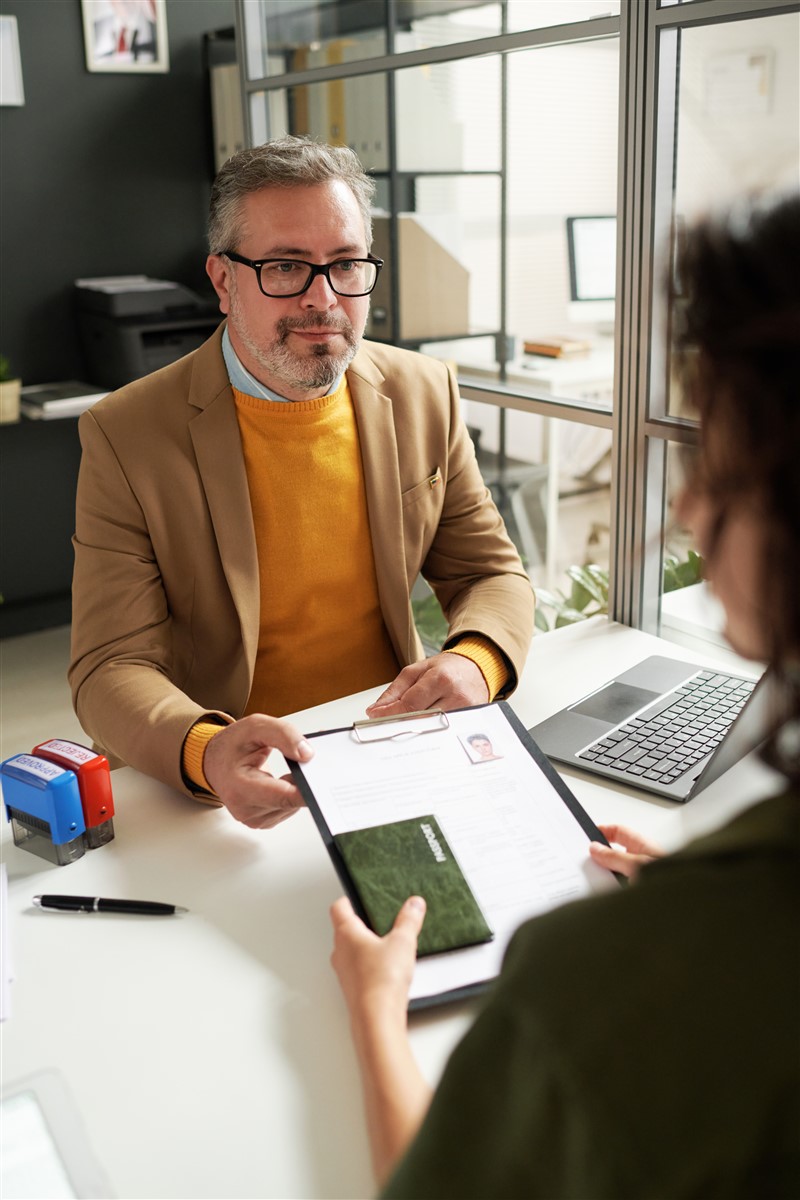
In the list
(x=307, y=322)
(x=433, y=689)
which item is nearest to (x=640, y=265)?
(x=307, y=322)

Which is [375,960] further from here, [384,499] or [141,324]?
[141,324]

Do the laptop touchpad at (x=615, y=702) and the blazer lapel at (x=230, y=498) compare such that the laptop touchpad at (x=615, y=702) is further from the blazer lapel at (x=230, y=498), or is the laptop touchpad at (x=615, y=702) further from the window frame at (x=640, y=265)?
the blazer lapel at (x=230, y=498)

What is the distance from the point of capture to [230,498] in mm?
1562

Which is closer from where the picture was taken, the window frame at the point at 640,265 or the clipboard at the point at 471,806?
the clipboard at the point at 471,806

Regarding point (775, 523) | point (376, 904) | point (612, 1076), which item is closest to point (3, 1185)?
point (376, 904)

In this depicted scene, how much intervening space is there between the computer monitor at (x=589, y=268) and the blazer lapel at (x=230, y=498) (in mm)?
739

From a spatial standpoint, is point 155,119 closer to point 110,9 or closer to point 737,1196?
point 110,9

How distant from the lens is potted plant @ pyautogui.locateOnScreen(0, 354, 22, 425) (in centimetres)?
332

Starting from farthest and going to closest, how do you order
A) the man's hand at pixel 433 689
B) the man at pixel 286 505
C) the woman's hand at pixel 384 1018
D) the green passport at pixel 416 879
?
the man at pixel 286 505 < the man's hand at pixel 433 689 < the green passport at pixel 416 879 < the woman's hand at pixel 384 1018

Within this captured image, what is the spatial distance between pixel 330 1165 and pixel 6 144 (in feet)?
11.9

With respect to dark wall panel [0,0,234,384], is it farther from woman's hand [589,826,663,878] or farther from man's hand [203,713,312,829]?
woman's hand [589,826,663,878]

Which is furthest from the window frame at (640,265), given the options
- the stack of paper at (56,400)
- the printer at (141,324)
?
the stack of paper at (56,400)

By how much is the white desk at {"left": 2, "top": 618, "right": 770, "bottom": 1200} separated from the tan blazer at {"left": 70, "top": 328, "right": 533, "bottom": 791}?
22 centimetres

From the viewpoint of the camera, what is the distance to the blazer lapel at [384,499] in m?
1.69
